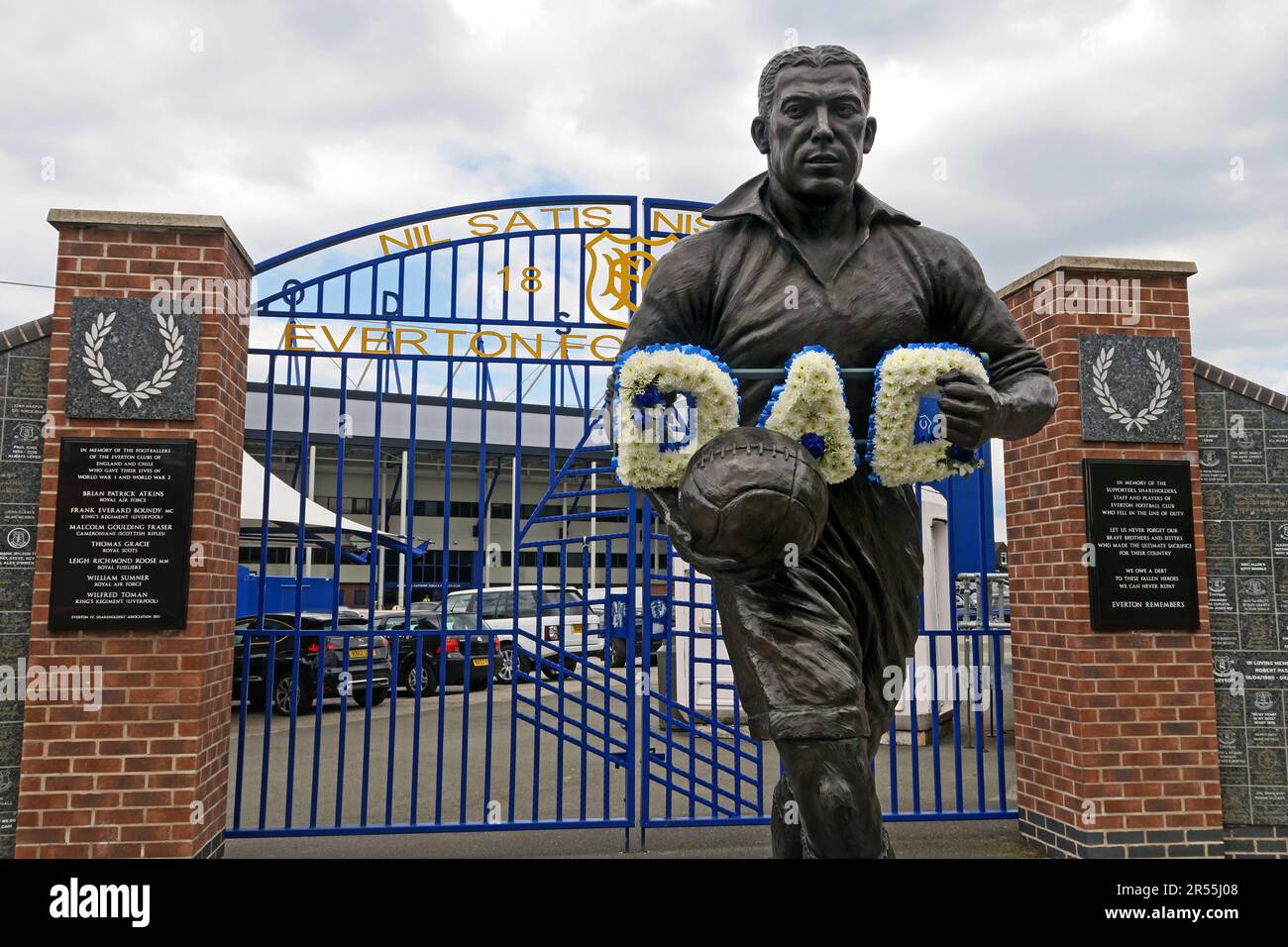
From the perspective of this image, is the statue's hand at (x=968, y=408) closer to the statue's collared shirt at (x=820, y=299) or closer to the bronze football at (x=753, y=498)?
the statue's collared shirt at (x=820, y=299)

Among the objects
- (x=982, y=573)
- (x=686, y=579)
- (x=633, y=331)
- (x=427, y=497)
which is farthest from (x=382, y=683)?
(x=427, y=497)

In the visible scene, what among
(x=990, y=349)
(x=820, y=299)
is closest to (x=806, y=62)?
(x=820, y=299)

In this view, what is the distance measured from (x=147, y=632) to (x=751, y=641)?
3.33m

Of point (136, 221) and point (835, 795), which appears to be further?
point (136, 221)

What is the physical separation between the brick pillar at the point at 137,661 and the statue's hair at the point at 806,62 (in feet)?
10.1

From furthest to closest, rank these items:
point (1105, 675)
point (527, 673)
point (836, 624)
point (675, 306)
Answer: point (527, 673)
point (1105, 675)
point (675, 306)
point (836, 624)

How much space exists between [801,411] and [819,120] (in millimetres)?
746

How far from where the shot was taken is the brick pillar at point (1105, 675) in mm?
4559

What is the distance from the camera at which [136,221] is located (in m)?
4.34

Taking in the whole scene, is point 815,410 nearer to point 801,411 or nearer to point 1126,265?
point 801,411

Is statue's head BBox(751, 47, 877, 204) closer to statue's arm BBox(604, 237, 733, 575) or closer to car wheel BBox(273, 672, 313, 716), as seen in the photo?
statue's arm BBox(604, 237, 733, 575)

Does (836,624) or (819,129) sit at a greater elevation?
(819,129)

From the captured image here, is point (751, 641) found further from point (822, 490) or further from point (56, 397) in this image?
point (56, 397)

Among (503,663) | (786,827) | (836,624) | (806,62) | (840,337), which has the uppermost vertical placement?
(806,62)
